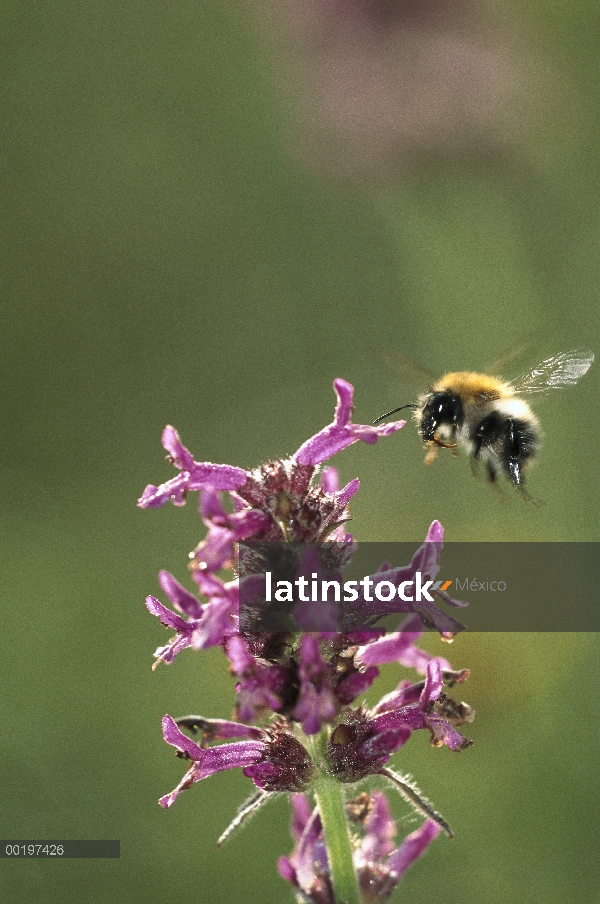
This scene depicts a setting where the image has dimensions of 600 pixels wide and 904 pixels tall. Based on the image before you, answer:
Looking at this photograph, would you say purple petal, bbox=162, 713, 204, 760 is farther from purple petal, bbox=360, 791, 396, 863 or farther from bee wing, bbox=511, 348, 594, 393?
bee wing, bbox=511, 348, 594, 393

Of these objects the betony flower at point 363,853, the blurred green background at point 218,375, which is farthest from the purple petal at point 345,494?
the blurred green background at point 218,375

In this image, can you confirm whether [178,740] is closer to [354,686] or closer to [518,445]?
[354,686]

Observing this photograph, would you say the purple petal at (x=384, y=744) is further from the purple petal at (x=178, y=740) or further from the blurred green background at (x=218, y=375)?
the blurred green background at (x=218, y=375)

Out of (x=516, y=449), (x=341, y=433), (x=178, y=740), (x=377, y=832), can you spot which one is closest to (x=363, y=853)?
(x=377, y=832)

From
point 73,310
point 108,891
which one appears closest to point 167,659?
point 108,891

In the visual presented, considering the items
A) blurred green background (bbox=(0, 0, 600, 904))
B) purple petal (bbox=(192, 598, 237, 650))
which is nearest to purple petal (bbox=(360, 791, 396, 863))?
purple petal (bbox=(192, 598, 237, 650))

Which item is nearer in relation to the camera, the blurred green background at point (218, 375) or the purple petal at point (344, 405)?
the purple petal at point (344, 405)

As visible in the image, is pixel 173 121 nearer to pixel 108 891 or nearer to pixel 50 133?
pixel 50 133
